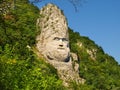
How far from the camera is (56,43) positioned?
13375 cm

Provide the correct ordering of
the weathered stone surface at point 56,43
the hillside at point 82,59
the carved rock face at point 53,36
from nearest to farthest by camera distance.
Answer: the hillside at point 82,59 < the weathered stone surface at point 56,43 < the carved rock face at point 53,36

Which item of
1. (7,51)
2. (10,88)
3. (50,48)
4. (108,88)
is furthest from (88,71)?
(10,88)

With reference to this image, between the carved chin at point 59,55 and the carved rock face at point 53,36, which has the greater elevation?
the carved rock face at point 53,36

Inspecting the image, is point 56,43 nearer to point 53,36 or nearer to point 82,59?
point 53,36

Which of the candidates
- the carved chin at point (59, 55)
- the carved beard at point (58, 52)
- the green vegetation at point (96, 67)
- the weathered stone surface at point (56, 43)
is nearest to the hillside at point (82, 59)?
the green vegetation at point (96, 67)

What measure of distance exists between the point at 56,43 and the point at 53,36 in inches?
95.8

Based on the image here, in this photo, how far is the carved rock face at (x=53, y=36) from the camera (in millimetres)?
132250

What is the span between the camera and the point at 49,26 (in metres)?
134

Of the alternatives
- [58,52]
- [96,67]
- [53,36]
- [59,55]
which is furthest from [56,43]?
[96,67]

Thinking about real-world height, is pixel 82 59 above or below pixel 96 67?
above

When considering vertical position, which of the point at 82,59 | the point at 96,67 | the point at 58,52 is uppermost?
the point at 58,52

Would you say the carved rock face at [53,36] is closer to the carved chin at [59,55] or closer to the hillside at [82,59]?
the carved chin at [59,55]

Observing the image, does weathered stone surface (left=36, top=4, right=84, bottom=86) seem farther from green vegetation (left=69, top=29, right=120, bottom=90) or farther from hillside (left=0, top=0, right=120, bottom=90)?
green vegetation (left=69, top=29, right=120, bottom=90)

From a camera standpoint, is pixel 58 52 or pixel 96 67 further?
pixel 96 67
